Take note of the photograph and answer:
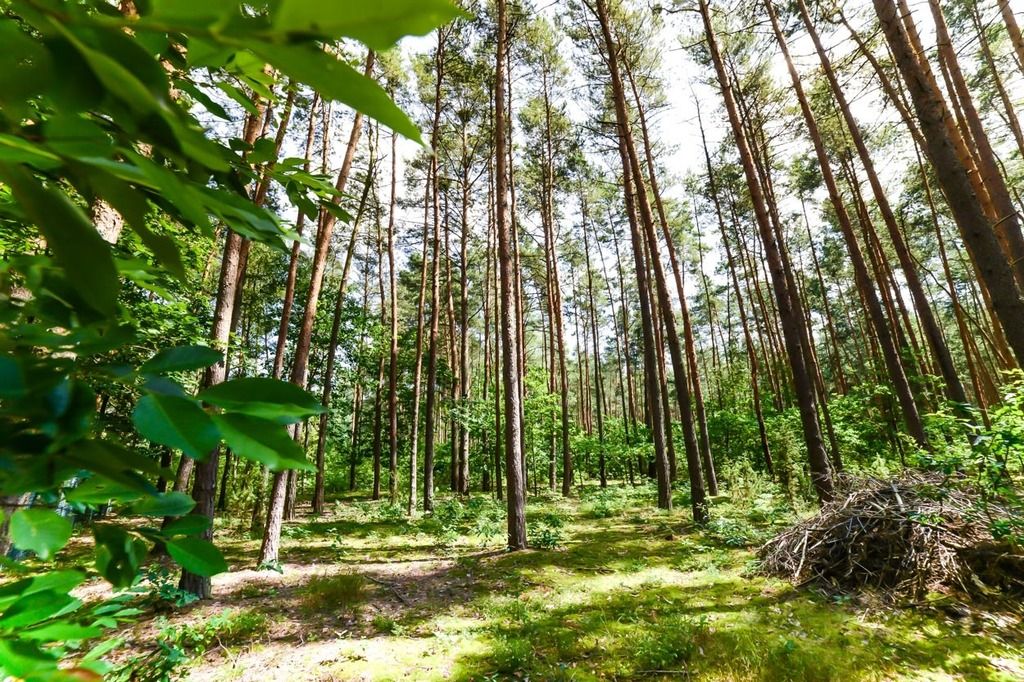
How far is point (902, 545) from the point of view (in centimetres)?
455

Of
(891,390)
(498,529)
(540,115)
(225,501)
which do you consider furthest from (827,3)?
(225,501)

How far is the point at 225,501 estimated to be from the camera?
14.2 meters

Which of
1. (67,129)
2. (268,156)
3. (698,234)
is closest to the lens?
(67,129)

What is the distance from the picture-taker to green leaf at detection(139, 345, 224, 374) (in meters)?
0.39

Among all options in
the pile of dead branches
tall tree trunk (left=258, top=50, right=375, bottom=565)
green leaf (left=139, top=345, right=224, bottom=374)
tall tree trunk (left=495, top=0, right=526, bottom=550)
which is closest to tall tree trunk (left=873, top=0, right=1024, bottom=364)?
the pile of dead branches

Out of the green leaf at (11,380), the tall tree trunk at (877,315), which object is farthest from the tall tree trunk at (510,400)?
Result: the green leaf at (11,380)

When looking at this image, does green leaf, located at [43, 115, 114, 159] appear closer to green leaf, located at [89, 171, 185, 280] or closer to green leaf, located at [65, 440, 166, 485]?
green leaf, located at [89, 171, 185, 280]

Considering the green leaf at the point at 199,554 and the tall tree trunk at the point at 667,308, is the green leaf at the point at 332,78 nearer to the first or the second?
the green leaf at the point at 199,554

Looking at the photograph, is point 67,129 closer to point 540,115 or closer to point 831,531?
point 831,531

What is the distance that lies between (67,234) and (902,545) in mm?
Answer: 6509

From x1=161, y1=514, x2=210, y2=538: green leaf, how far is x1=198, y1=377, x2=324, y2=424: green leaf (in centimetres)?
23

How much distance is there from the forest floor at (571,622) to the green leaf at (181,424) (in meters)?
4.30

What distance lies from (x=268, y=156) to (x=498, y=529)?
9.21m

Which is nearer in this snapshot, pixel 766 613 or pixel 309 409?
pixel 309 409
